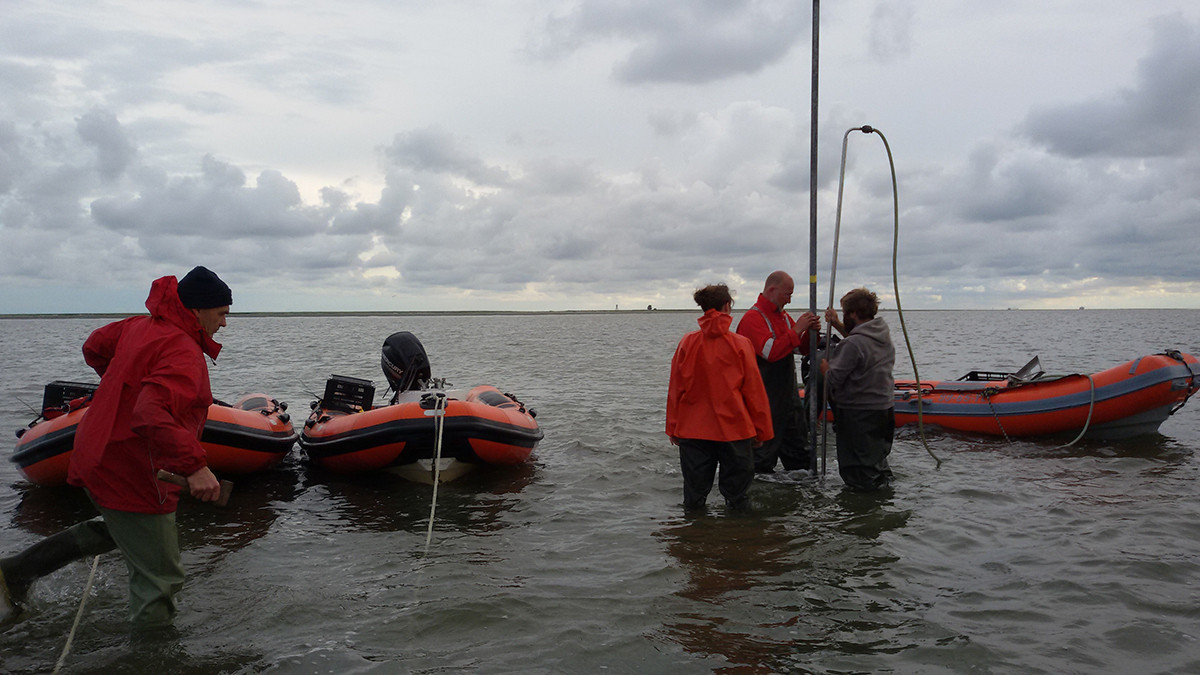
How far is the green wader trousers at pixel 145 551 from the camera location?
12.2 feet

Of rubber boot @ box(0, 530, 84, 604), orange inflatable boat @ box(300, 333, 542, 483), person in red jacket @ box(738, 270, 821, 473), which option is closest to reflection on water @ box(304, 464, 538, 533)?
orange inflatable boat @ box(300, 333, 542, 483)

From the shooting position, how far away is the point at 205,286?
3.81 meters

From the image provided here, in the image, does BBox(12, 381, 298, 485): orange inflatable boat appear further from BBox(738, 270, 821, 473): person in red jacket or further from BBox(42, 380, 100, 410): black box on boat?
BBox(738, 270, 821, 473): person in red jacket

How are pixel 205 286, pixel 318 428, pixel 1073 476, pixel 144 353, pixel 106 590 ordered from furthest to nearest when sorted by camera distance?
pixel 318 428, pixel 1073 476, pixel 106 590, pixel 205 286, pixel 144 353

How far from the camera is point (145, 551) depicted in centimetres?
377

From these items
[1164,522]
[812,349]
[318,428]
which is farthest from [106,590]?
[1164,522]

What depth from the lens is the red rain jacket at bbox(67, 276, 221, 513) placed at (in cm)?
346

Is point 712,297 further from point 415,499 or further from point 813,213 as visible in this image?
point 415,499

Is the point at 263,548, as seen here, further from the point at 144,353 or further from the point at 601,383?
the point at 601,383

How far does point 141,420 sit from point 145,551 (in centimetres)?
81

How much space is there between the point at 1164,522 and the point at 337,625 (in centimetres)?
655

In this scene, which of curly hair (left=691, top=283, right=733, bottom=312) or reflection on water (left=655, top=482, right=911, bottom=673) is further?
curly hair (left=691, top=283, right=733, bottom=312)

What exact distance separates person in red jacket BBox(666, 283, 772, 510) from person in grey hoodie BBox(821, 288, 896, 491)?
126cm

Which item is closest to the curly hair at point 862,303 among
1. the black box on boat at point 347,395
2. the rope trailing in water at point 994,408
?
the rope trailing in water at point 994,408
